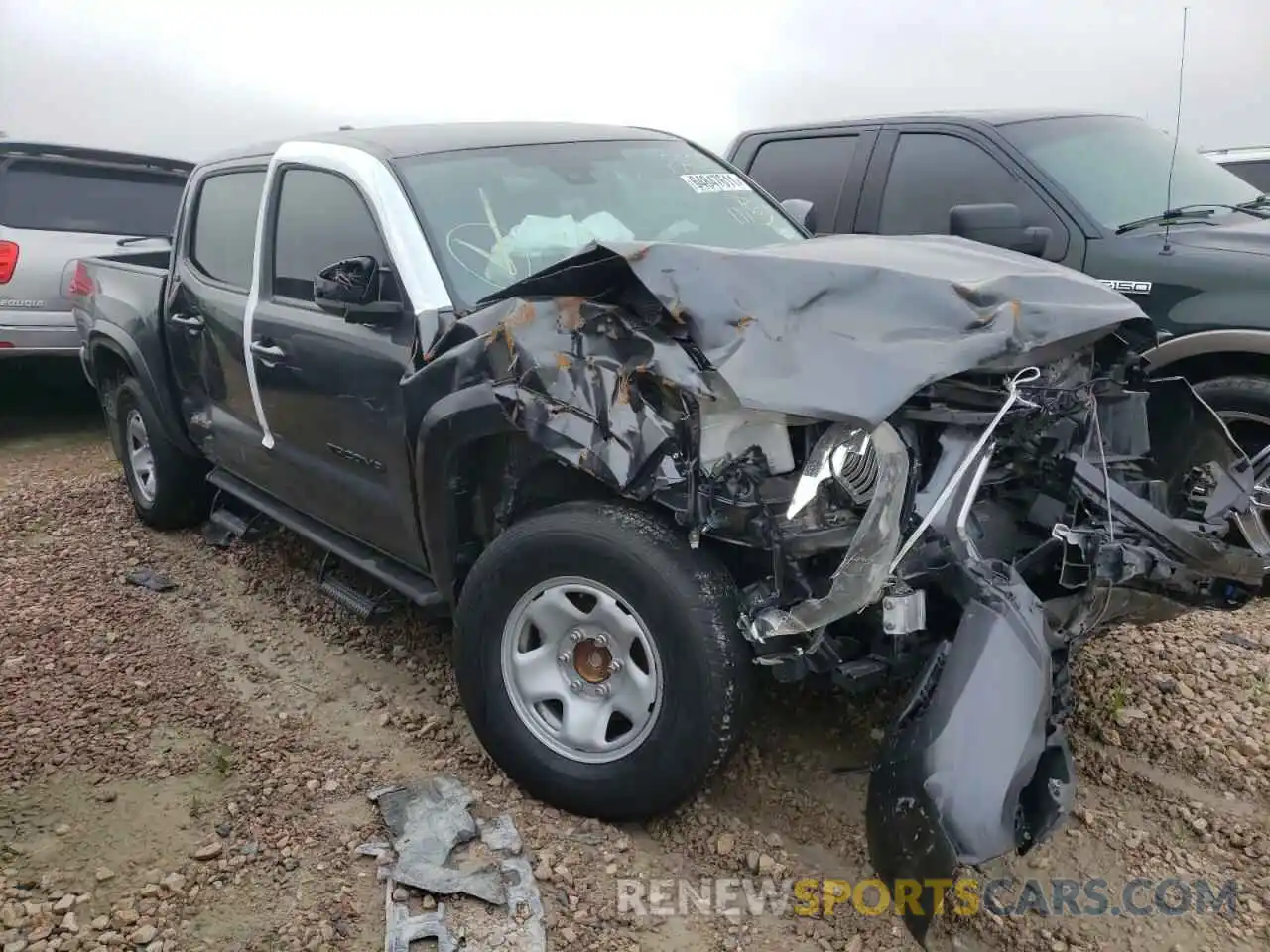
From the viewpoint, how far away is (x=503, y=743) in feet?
9.62

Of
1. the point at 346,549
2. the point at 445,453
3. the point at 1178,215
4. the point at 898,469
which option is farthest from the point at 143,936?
the point at 1178,215

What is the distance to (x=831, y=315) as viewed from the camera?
2502 millimetres

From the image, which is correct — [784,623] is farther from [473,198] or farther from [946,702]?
[473,198]

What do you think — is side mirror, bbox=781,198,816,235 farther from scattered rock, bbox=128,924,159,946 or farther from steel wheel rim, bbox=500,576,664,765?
scattered rock, bbox=128,924,159,946

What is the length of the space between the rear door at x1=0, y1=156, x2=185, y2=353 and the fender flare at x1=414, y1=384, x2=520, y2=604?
15.5 ft

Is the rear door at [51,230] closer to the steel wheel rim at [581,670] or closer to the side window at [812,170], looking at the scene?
the side window at [812,170]

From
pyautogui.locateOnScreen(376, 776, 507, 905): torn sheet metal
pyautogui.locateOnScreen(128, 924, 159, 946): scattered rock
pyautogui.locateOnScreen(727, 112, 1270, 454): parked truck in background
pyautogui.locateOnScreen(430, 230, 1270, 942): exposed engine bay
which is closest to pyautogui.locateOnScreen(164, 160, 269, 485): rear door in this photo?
pyautogui.locateOnScreen(430, 230, 1270, 942): exposed engine bay

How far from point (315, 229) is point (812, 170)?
301 cm

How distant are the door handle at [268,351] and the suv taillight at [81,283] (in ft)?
6.79

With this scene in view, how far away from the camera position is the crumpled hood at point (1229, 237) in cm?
427

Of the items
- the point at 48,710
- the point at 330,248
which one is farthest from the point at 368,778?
the point at 330,248

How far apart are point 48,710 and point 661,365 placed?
2.49 m

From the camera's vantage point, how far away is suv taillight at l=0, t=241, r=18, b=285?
6.56m

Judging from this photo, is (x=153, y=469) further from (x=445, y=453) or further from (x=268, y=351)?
(x=445, y=453)
